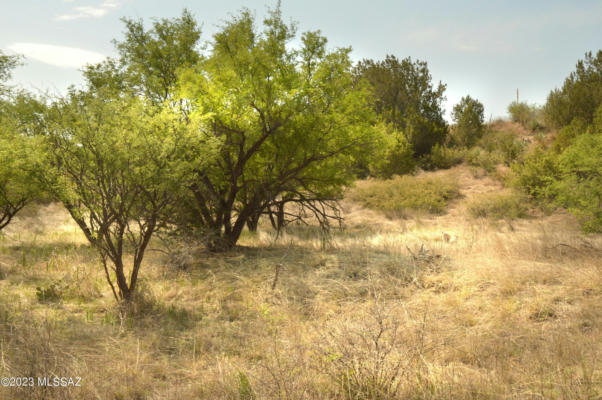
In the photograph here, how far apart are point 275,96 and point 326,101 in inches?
50.5

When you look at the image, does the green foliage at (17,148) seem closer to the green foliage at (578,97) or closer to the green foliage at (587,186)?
the green foliage at (587,186)

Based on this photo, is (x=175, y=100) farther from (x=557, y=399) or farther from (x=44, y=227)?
(x=44, y=227)

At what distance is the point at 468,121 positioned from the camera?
87.8 ft

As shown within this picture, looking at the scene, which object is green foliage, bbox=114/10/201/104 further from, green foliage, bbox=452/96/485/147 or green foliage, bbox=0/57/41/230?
green foliage, bbox=452/96/485/147

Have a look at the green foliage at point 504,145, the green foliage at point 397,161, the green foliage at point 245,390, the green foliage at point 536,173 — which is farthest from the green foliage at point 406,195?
the green foliage at point 245,390

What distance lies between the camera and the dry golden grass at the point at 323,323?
3.37 meters

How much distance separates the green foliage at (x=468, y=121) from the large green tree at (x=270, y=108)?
19766 mm

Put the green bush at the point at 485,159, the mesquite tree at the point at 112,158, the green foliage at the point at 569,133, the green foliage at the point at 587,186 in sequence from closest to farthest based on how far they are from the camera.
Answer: the mesquite tree at the point at 112,158
the green foliage at the point at 587,186
the green foliage at the point at 569,133
the green bush at the point at 485,159

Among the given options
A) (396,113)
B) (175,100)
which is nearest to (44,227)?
(175,100)

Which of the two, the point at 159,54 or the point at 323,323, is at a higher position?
the point at 159,54

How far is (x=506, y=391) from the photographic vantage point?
309 centimetres

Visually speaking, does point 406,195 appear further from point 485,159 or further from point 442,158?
point 485,159

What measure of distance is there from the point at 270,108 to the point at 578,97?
21233 mm

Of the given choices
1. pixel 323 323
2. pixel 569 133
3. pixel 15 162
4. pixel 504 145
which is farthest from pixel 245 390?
pixel 504 145
